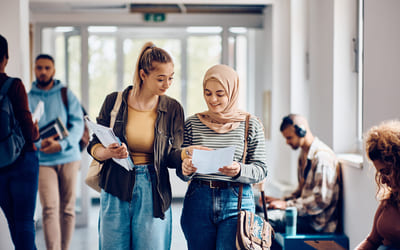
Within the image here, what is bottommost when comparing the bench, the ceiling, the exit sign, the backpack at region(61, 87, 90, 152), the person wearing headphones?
the bench

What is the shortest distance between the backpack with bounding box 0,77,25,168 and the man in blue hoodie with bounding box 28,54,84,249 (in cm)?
108

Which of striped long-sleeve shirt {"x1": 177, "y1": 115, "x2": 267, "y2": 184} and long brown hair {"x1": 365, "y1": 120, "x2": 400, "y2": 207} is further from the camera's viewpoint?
striped long-sleeve shirt {"x1": 177, "y1": 115, "x2": 267, "y2": 184}

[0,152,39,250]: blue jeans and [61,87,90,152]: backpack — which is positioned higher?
[61,87,90,152]: backpack

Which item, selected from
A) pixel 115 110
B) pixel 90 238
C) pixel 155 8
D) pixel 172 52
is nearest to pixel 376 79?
pixel 115 110

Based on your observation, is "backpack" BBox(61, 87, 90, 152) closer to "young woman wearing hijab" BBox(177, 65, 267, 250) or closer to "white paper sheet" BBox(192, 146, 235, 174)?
"young woman wearing hijab" BBox(177, 65, 267, 250)

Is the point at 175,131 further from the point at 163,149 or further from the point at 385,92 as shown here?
the point at 385,92

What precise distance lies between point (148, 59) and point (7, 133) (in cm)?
109

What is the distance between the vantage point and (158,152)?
7.70ft

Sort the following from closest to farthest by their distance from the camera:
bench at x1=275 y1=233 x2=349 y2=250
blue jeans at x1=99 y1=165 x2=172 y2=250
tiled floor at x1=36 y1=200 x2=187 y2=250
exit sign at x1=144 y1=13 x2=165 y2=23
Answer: blue jeans at x1=99 y1=165 x2=172 y2=250 < bench at x1=275 y1=233 x2=349 y2=250 < tiled floor at x1=36 y1=200 x2=187 y2=250 < exit sign at x1=144 y1=13 x2=165 y2=23

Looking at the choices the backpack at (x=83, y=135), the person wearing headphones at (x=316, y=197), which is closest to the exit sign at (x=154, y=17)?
the backpack at (x=83, y=135)

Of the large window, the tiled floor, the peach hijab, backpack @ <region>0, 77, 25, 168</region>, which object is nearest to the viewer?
the peach hijab

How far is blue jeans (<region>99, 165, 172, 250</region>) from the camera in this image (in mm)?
2303

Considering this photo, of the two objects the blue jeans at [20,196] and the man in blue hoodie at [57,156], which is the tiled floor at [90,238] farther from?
the blue jeans at [20,196]

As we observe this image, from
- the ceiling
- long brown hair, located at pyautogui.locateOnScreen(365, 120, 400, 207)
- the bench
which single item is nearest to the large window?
the ceiling
